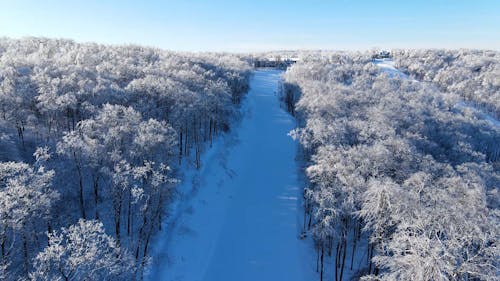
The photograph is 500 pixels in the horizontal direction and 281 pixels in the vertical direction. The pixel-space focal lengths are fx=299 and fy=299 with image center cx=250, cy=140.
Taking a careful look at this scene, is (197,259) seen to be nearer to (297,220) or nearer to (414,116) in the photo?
(297,220)

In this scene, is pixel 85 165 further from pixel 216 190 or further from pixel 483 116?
pixel 483 116

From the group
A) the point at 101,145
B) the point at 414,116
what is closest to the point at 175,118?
the point at 101,145

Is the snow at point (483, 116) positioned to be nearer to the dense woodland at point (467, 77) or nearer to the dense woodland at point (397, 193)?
the dense woodland at point (467, 77)

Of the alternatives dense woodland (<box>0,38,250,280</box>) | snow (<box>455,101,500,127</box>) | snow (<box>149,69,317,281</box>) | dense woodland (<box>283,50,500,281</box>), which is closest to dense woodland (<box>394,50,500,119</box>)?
snow (<box>455,101,500,127</box>)

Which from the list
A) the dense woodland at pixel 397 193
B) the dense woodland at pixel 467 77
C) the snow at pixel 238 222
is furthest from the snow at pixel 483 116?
the snow at pixel 238 222

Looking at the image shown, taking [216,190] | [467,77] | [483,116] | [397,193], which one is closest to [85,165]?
[216,190]

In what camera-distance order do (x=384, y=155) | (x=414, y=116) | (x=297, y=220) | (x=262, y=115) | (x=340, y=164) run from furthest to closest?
1. (x=262, y=115)
2. (x=414, y=116)
3. (x=297, y=220)
4. (x=384, y=155)
5. (x=340, y=164)
